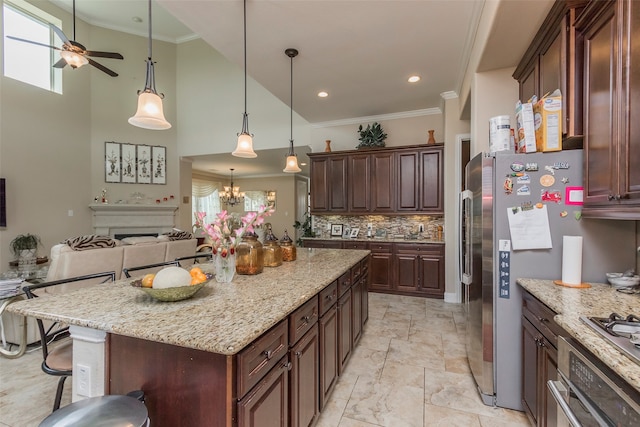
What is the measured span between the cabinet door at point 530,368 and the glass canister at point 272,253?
5.64 ft

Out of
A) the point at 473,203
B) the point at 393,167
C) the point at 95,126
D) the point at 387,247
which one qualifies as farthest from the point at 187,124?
the point at 473,203

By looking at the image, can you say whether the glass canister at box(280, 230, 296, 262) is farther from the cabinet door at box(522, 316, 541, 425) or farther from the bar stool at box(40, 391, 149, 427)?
the cabinet door at box(522, 316, 541, 425)

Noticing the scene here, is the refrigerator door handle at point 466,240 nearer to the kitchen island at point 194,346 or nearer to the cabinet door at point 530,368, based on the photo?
the cabinet door at point 530,368

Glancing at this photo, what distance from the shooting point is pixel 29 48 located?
17.6ft

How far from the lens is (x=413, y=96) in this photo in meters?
4.19

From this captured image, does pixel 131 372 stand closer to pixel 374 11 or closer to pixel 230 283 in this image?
pixel 230 283

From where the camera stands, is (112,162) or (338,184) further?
(112,162)

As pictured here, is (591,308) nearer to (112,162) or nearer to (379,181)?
(379,181)

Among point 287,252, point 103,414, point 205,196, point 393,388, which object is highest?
point 205,196

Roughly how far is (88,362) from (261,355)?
0.76 metres

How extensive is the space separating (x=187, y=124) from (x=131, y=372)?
23.9 feet

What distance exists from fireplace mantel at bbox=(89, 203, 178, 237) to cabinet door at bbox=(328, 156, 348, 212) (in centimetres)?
442

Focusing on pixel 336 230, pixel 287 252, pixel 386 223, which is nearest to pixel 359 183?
pixel 386 223

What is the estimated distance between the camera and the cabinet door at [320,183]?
5164 millimetres
